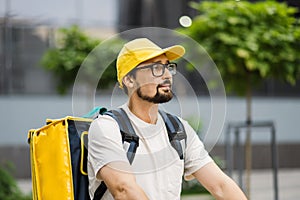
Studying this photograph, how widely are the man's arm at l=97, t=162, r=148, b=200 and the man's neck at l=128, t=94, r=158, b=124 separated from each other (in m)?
0.13

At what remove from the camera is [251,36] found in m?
4.14

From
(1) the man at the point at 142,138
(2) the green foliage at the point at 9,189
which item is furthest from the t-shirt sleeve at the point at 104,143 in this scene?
(2) the green foliage at the point at 9,189

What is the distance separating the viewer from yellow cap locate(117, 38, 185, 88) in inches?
56.8

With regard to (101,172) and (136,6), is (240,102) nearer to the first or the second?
(136,6)

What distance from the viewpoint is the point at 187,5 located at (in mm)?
6570

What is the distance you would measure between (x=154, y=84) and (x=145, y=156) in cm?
18

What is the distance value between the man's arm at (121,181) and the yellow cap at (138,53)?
0.70 feet

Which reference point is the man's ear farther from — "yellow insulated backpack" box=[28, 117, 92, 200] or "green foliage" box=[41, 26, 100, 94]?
"green foliage" box=[41, 26, 100, 94]

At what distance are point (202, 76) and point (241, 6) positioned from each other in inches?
104

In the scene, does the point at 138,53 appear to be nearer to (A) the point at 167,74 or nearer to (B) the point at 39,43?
(A) the point at 167,74

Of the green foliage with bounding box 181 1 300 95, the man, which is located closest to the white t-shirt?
the man

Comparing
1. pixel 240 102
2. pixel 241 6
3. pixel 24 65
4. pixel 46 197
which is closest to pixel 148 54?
pixel 46 197

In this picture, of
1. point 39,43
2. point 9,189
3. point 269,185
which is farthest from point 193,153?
point 269,185

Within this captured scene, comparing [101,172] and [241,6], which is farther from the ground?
[241,6]
